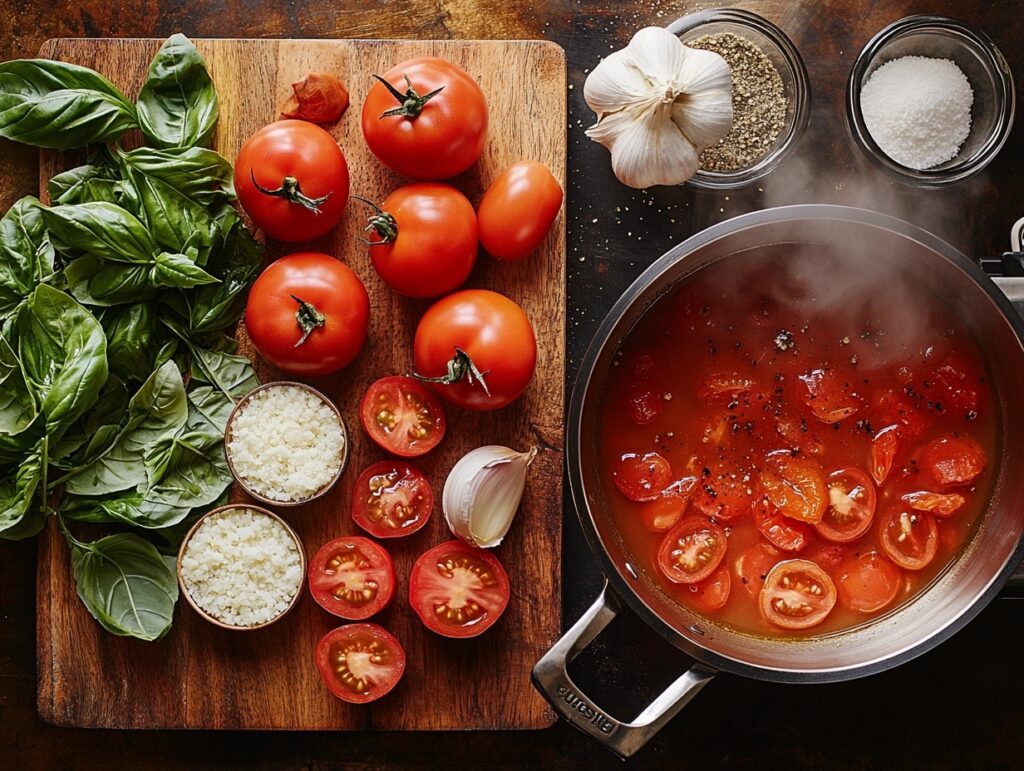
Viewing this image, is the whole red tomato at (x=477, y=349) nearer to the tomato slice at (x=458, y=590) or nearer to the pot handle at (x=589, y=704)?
the tomato slice at (x=458, y=590)

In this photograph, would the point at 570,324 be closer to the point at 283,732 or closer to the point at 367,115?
the point at 367,115

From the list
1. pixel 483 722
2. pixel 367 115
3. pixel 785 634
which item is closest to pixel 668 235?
pixel 367 115

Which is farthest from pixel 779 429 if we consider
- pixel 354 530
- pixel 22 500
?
pixel 22 500

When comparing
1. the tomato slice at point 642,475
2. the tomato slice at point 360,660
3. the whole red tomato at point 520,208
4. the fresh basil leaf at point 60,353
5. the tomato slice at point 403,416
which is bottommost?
the tomato slice at point 360,660

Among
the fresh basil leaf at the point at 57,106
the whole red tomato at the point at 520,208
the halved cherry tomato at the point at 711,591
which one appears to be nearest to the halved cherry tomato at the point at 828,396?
the halved cherry tomato at the point at 711,591

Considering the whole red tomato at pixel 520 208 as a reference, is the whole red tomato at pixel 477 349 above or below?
below
